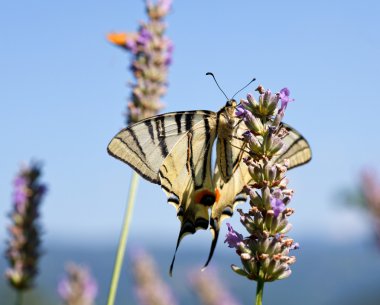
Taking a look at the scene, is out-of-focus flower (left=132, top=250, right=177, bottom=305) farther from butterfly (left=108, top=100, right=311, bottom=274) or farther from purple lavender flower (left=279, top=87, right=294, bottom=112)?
purple lavender flower (left=279, top=87, right=294, bottom=112)

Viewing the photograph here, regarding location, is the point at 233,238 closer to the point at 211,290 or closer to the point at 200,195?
the point at 200,195

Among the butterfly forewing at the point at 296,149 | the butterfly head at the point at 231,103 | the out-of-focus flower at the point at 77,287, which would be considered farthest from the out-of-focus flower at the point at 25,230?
the butterfly forewing at the point at 296,149

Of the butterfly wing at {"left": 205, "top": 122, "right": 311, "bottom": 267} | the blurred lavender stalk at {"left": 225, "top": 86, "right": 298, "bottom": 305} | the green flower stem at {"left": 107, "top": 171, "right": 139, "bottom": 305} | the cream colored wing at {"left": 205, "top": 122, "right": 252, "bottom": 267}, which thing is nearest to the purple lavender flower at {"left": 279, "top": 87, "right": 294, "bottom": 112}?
the blurred lavender stalk at {"left": 225, "top": 86, "right": 298, "bottom": 305}

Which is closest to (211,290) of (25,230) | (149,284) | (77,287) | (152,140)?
(149,284)

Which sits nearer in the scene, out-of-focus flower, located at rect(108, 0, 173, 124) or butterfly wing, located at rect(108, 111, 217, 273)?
butterfly wing, located at rect(108, 111, 217, 273)

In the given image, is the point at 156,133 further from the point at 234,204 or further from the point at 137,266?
the point at 137,266

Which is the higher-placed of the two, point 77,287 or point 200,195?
point 200,195
